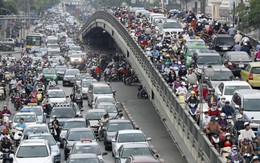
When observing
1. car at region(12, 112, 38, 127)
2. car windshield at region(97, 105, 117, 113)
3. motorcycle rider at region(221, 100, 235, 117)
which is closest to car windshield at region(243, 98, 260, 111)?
motorcycle rider at region(221, 100, 235, 117)

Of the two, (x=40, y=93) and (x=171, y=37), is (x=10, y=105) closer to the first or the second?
(x=40, y=93)

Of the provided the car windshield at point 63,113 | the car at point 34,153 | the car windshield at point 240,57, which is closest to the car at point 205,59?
the car windshield at point 240,57

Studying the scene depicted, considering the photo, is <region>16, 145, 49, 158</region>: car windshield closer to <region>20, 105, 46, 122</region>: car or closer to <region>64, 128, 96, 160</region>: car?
<region>64, 128, 96, 160</region>: car

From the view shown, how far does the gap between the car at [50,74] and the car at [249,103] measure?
41.2 m

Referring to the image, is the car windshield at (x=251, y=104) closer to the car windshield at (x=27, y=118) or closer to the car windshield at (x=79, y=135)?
the car windshield at (x=79, y=135)

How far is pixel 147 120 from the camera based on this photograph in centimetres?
5462

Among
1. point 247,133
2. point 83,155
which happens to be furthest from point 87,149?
point 247,133

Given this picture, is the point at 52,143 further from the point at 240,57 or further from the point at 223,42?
the point at 223,42

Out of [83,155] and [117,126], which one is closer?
[83,155]

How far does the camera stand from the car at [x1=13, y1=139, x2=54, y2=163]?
36.0 meters

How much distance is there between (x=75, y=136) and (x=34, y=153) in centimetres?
528

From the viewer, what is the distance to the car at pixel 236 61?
50.3 meters

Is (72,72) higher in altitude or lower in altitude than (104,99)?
lower

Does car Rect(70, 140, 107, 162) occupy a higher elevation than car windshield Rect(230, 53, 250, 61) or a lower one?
lower
